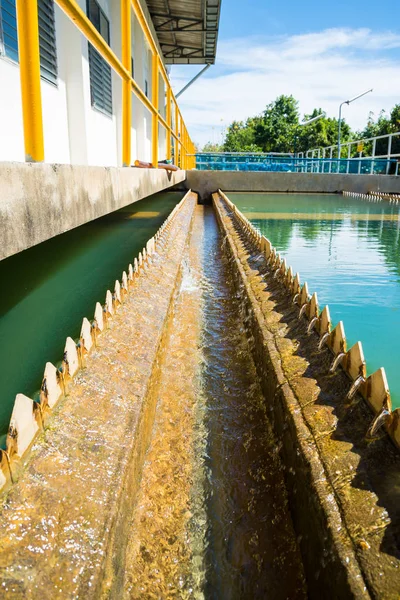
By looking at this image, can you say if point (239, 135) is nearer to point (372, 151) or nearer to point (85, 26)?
point (372, 151)

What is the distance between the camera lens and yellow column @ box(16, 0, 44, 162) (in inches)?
79.9

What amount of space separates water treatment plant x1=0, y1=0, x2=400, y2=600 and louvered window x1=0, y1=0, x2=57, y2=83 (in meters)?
0.04

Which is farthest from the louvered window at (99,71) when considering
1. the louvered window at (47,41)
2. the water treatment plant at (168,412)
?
the water treatment plant at (168,412)

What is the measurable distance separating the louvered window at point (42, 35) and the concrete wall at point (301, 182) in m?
15.4

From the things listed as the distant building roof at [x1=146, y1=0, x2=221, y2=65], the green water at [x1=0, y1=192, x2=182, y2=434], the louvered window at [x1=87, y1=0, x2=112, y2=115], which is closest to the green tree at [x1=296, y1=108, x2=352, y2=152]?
the distant building roof at [x1=146, y1=0, x2=221, y2=65]

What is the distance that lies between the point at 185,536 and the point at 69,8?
9.54ft

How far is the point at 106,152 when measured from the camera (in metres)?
9.77

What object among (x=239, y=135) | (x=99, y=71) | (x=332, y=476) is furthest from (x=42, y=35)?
(x=239, y=135)

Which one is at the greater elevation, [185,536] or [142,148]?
[142,148]

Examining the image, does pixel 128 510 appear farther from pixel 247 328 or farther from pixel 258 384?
pixel 247 328

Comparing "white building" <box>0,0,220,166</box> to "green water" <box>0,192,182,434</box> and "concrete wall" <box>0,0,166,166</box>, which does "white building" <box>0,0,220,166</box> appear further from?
"green water" <box>0,192,182,434</box>

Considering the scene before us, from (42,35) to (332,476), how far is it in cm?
681

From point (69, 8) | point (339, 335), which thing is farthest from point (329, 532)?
point (69, 8)

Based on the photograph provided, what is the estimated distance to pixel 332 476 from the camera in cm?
199
